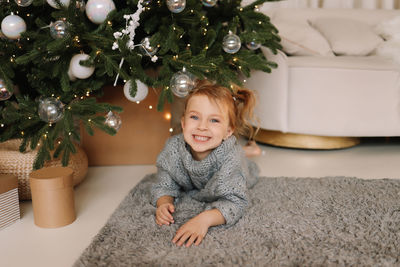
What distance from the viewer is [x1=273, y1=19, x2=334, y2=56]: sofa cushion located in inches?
78.1

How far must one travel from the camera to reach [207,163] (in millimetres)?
1158

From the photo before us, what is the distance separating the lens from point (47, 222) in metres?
1.08

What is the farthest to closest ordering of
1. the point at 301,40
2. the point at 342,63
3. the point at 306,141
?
the point at 301,40 < the point at 306,141 < the point at 342,63

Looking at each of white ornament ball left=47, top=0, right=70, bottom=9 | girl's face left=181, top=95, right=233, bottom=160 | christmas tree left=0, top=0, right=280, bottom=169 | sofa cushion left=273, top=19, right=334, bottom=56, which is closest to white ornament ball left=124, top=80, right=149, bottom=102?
christmas tree left=0, top=0, right=280, bottom=169

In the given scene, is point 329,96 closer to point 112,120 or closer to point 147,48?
point 147,48

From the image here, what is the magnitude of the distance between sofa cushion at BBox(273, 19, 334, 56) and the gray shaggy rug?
3.06 feet

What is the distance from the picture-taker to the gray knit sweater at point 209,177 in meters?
1.08

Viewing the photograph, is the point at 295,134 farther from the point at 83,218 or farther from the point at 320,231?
the point at 83,218

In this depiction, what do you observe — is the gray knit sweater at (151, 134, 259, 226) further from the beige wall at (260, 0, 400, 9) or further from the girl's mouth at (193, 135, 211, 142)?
the beige wall at (260, 0, 400, 9)

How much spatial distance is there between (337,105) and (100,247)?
4.50ft

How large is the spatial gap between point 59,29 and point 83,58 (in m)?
0.12

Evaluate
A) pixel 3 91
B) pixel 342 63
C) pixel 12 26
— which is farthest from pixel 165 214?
pixel 342 63

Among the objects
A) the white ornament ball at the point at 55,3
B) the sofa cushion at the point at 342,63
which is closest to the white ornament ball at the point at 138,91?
the white ornament ball at the point at 55,3

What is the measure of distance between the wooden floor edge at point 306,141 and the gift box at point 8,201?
1321 millimetres
